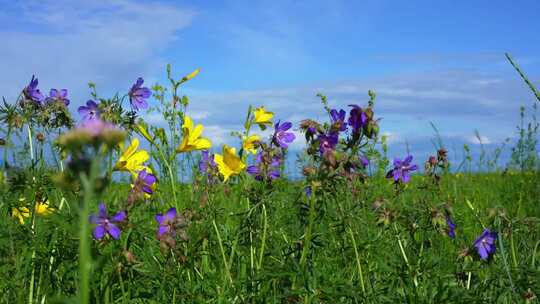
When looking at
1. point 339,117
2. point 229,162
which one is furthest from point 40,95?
point 339,117

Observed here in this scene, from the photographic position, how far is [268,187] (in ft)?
9.66

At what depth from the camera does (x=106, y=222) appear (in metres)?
2.30

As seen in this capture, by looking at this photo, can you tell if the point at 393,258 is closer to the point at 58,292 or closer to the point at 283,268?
the point at 283,268

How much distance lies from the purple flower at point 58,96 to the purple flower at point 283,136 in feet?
3.55

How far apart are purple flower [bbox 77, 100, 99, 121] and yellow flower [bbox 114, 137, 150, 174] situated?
8.4 inches

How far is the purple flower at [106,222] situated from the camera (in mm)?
2270

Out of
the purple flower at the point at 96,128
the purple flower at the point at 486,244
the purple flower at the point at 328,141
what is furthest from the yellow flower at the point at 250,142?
the purple flower at the point at 96,128

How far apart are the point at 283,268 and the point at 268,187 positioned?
57cm

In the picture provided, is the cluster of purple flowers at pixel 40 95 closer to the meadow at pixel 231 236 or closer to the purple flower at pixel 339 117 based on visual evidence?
the meadow at pixel 231 236

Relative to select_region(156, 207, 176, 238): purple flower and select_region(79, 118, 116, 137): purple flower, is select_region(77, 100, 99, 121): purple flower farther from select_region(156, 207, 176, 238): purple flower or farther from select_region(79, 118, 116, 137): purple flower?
select_region(79, 118, 116, 137): purple flower

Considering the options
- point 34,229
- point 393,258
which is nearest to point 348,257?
point 393,258

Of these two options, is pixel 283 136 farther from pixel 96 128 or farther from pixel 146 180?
pixel 96 128

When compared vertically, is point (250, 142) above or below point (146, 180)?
above

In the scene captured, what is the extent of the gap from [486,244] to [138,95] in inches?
66.2
